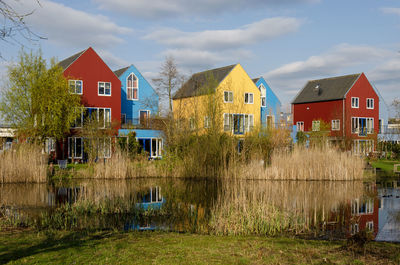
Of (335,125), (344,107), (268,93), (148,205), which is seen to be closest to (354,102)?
(344,107)

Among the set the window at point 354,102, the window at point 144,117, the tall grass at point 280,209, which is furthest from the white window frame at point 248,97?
the tall grass at point 280,209

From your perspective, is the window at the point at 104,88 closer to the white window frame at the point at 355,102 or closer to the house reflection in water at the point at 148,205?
the house reflection in water at the point at 148,205

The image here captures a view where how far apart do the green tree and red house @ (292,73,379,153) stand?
2677 cm

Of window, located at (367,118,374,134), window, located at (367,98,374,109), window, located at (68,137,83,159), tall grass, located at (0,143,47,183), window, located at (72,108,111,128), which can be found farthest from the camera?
window, located at (367,98,374,109)

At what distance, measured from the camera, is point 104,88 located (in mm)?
34906

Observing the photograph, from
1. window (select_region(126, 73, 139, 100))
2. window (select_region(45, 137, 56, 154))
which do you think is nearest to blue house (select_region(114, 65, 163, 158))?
window (select_region(126, 73, 139, 100))

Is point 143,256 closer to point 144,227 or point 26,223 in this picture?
point 144,227

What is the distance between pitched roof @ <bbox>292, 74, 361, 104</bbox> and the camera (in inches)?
1801

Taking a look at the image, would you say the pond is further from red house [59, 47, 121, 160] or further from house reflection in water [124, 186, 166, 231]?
red house [59, 47, 121, 160]

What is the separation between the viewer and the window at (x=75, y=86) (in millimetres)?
31856

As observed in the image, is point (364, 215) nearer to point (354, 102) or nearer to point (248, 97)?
point (248, 97)

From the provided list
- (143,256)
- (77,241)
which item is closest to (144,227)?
(77,241)

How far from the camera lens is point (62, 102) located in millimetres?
29062

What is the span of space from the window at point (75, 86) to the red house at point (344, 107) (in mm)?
24478
